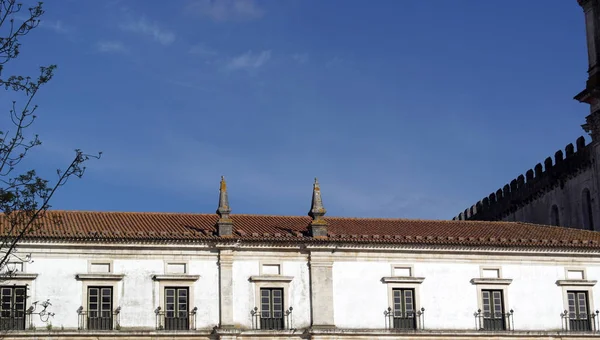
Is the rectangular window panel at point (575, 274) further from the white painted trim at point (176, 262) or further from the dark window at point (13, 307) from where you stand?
the dark window at point (13, 307)

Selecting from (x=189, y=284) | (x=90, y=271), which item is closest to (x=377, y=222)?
(x=189, y=284)

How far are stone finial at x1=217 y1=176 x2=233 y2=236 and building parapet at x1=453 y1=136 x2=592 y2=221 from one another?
69.9ft

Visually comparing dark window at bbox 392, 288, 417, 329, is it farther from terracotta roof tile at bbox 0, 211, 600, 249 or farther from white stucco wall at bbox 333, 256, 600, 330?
terracotta roof tile at bbox 0, 211, 600, 249

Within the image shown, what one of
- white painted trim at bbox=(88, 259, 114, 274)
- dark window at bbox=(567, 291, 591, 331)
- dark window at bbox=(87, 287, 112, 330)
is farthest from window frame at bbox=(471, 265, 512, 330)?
dark window at bbox=(87, 287, 112, 330)

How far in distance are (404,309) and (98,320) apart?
1297cm

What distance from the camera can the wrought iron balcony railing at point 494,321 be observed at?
4531 centimetres

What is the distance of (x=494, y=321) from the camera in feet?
149

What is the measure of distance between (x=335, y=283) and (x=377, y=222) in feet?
18.1

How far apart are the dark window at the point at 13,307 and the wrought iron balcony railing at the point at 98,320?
2.22m

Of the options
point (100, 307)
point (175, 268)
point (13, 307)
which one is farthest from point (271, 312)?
point (13, 307)

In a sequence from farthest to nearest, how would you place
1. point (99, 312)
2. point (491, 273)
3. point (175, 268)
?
1. point (491, 273)
2. point (175, 268)
3. point (99, 312)

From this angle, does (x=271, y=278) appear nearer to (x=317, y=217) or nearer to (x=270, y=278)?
(x=270, y=278)

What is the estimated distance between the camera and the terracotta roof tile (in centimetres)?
4297

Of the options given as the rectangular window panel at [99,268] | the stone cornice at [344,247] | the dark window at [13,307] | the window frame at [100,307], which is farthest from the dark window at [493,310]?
the dark window at [13,307]
